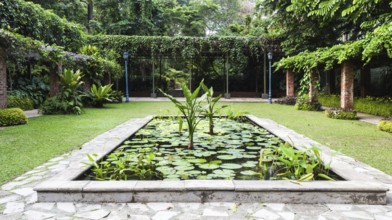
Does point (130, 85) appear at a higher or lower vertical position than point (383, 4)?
lower

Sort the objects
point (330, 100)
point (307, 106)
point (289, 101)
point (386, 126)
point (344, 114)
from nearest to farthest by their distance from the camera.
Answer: point (386, 126) → point (344, 114) → point (307, 106) → point (330, 100) → point (289, 101)

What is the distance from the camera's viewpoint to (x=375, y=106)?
10180 mm

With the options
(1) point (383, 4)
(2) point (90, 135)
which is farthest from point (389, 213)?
(1) point (383, 4)

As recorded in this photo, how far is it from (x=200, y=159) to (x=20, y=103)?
9902 millimetres

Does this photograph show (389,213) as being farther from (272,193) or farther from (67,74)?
(67,74)

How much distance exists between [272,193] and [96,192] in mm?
1538

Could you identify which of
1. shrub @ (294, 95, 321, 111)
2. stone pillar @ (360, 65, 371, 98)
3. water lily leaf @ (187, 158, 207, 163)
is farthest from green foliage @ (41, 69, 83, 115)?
stone pillar @ (360, 65, 371, 98)

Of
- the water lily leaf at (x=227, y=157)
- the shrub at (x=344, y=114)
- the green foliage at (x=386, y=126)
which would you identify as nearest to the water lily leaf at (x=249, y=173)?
the water lily leaf at (x=227, y=157)

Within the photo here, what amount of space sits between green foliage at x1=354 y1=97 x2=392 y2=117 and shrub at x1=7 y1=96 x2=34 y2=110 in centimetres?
1253

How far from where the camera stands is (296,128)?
6.88 meters

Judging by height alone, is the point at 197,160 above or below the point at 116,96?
below

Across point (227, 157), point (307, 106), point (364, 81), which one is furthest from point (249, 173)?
point (364, 81)

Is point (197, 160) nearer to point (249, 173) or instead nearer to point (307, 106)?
point (249, 173)

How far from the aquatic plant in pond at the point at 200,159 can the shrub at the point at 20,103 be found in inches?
280
